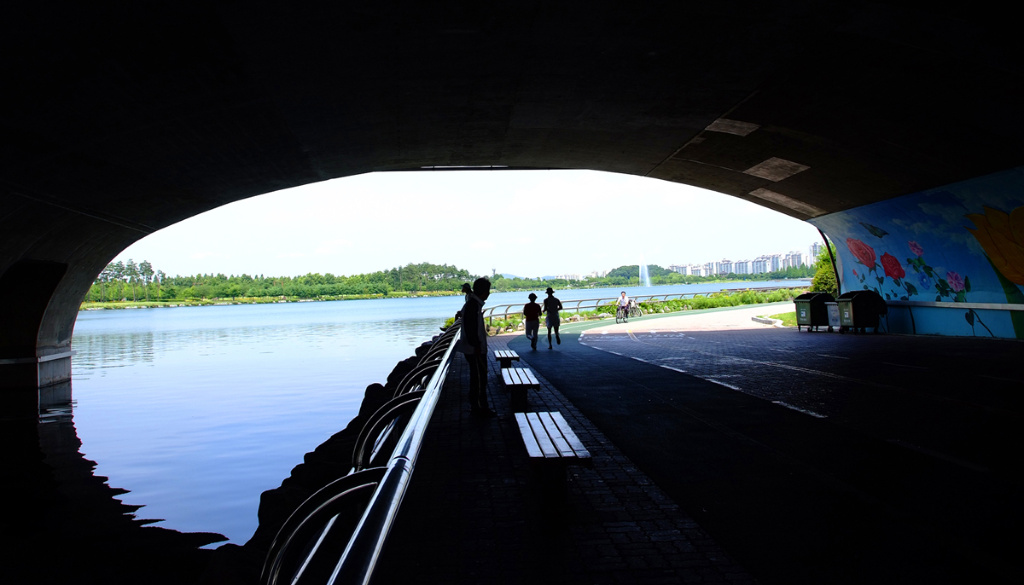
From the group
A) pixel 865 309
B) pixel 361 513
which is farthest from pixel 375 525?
pixel 865 309

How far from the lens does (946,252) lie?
17.5 metres

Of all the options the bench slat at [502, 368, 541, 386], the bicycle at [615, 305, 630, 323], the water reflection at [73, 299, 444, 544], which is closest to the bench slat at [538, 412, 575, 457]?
the bench slat at [502, 368, 541, 386]

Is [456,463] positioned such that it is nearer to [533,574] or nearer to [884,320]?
[533,574]

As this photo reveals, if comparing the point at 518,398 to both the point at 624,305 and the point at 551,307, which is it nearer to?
the point at 551,307

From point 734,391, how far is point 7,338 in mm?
18631

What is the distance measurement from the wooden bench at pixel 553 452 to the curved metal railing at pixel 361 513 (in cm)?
93

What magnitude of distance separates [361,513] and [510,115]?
11395mm

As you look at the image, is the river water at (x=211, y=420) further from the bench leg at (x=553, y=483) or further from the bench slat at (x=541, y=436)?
the bench leg at (x=553, y=483)

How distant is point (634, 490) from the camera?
553 cm

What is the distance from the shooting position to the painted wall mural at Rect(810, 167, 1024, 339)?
1463cm

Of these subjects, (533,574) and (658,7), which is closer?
(533,574)

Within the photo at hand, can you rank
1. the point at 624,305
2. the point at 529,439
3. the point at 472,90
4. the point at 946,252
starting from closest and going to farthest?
the point at 529,439 < the point at 472,90 < the point at 946,252 < the point at 624,305

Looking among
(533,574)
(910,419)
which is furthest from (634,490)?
(910,419)

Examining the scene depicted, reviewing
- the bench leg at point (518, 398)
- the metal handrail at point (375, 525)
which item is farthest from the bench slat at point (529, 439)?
the bench leg at point (518, 398)
